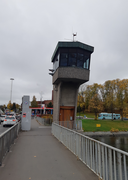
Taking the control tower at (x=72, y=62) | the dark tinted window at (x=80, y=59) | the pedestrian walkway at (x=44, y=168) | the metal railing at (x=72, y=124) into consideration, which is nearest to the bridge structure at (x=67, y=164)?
the pedestrian walkway at (x=44, y=168)

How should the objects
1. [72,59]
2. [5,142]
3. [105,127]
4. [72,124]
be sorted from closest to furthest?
[5,142] → [72,59] → [72,124] → [105,127]

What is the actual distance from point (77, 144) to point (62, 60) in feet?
48.1

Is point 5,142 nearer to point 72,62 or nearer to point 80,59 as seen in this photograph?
point 72,62

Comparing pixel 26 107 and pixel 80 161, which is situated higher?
pixel 26 107

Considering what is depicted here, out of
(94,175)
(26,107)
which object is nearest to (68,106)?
(26,107)

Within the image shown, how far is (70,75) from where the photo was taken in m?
19.5

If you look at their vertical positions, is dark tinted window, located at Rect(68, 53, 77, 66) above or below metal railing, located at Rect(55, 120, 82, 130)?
above

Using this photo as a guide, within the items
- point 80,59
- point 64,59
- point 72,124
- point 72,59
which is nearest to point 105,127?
point 72,124

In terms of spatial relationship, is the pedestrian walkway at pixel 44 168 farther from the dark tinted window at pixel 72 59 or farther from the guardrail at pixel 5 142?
the dark tinted window at pixel 72 59

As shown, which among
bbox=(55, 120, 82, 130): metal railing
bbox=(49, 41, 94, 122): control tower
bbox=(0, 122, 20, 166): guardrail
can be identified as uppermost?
bbox=(49, 41, 94, 122): control tower

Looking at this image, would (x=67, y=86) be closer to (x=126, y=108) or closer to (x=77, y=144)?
(x=77, y=144)

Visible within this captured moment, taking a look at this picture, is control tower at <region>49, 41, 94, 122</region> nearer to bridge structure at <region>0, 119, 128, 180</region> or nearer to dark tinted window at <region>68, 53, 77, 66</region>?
dark tinted window at <region>68, 53, 77, 66</region>

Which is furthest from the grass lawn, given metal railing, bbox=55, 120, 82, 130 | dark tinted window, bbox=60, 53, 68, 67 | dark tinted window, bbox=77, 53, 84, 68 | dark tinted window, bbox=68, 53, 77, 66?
dark tinted window, bbox=60, 53, 68, 67

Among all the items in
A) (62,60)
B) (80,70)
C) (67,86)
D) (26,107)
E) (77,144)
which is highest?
(62,60)
